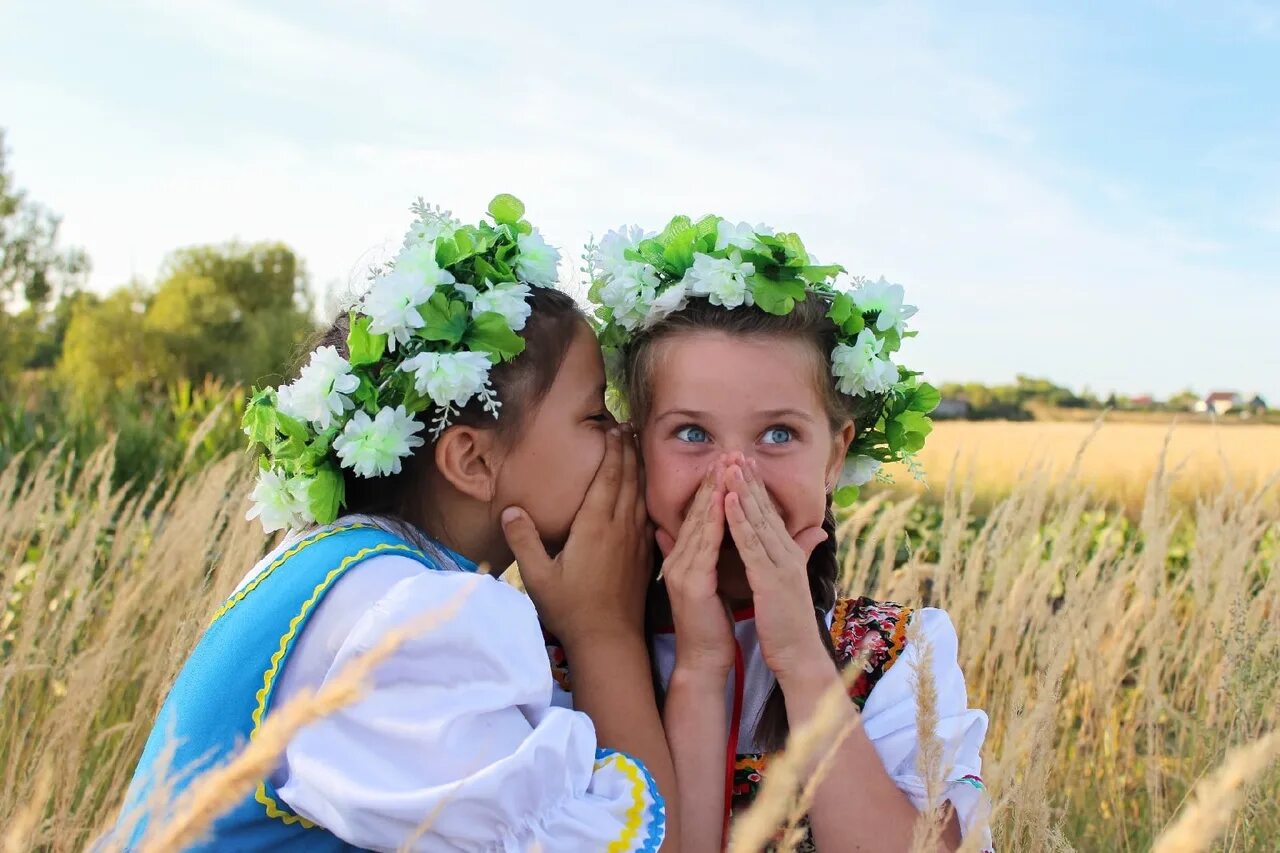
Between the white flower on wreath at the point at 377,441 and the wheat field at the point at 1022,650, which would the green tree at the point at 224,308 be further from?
the white flower on wreath at the point at 377,441

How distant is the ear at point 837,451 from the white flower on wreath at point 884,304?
0.74 ft

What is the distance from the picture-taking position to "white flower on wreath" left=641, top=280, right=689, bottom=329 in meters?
2.14

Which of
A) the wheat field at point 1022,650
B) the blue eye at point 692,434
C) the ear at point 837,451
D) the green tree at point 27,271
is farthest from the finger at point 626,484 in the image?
the green tree at point 27,271

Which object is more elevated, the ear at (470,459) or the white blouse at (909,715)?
the ear at (470,459)

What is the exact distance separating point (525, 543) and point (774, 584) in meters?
0.46

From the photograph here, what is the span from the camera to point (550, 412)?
202 centimetres

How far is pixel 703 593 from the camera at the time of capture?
1.98 meters

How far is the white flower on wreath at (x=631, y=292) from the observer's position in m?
2.21

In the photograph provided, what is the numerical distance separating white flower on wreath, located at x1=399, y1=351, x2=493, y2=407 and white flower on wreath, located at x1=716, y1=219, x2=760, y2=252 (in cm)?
60

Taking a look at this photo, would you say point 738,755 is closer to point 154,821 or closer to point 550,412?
point 550,412

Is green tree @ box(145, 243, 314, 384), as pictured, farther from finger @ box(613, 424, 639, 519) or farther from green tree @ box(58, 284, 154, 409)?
finger @ box(613, 424, 639, 519)

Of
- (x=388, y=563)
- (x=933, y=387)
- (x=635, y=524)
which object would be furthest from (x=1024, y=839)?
(x=388, y=563)

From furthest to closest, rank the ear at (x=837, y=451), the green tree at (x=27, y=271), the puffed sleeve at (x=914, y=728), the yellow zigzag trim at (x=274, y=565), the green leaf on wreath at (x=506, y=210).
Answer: the green tree at (x=27, y=271)
the ear at (x=837, y=451)
the green leaf on wreath at (x=506, y=210)
the puffed sleeve at (x=914, y=728)
the yellow zigzag trim at (x=274, y=565)

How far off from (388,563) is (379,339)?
1.69 feet
